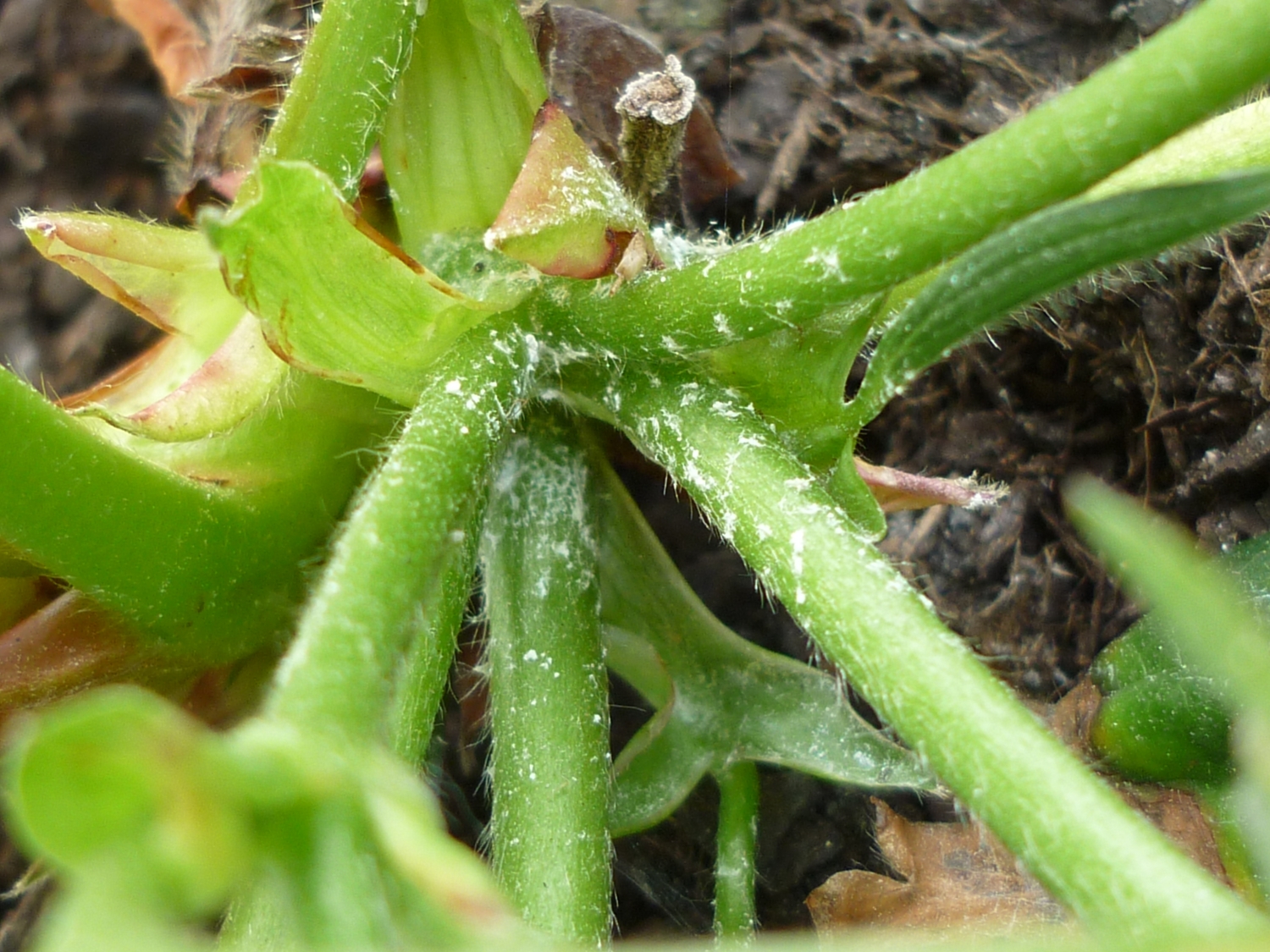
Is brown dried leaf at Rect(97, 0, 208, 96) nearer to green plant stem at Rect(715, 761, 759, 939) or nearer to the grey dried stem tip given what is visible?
the grey dried stem tip

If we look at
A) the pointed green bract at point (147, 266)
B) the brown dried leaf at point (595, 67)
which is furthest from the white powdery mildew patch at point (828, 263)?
the pointed green bract at point (147, 266)

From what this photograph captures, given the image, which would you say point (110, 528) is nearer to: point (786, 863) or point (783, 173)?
point (786, 863)

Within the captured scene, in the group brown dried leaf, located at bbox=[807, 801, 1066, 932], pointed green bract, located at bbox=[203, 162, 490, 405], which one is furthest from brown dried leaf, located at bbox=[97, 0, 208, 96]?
brown dried leaf, located at bbox=[807, 801, 1066, 932]

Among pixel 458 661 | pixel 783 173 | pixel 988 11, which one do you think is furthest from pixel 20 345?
pixel 988 11

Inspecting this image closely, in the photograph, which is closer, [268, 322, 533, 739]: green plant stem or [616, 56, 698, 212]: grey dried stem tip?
[268, 322, 533, 739]: green plant stem

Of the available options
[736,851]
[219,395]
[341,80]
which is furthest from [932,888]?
[341,80]

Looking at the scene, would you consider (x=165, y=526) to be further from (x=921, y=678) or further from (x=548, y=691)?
(x=921, y=678)

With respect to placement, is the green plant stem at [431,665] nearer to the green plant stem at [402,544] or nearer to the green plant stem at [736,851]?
the green plant stem at [402,544]
